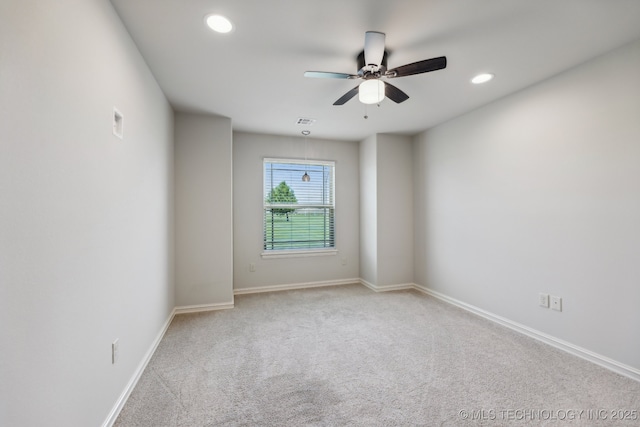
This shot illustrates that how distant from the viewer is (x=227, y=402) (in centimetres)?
179

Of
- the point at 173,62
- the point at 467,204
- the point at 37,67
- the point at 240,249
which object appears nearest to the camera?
the point at 37,67

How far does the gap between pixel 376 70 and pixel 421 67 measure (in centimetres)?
32

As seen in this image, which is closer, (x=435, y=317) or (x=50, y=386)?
(x=50, y=386)

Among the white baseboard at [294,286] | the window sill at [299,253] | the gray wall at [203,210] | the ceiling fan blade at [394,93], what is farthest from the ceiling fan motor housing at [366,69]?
the white baseboard at [294,286]

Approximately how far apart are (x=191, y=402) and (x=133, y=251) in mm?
1105

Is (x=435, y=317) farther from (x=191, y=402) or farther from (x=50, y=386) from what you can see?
(x=50, y=386)

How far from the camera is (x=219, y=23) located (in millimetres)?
1809

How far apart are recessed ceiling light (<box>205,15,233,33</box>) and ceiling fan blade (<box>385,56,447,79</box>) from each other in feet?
3.75

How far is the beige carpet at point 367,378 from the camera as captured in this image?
1.67 meters

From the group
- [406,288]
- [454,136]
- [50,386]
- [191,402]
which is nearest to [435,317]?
[406,288]

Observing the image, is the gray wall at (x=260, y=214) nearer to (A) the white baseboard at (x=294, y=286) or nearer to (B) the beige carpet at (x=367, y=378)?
(A) the white baseboard at (x=294, y=286)

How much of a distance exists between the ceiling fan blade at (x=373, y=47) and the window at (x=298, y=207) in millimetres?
2697

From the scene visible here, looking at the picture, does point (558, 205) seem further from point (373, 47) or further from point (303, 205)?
point (303, 205)

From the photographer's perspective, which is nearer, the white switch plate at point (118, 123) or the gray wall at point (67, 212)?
the gray wall at point (67, 212)
